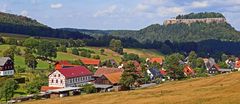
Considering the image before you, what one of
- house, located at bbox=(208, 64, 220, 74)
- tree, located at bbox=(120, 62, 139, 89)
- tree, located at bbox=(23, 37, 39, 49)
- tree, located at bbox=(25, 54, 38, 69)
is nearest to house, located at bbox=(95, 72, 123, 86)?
tree, located at bbox=(120, 62, 139, 89)

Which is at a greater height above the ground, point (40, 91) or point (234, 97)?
point (234, 97)

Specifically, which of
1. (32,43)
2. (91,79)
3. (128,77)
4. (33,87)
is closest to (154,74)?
(91,79)

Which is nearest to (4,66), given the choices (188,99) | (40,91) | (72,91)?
(40,91)

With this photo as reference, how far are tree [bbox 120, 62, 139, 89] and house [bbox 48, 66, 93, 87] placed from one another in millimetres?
24585

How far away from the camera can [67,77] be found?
123 meters

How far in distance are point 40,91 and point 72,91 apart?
383 inches

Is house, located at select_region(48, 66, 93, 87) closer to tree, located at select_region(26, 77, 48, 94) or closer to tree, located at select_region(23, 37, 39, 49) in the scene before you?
tree, located at select_region(26, 77, 48, 94)

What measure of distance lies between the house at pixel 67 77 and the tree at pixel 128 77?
24585 mm

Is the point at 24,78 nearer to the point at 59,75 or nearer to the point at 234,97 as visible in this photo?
the point at 59,75

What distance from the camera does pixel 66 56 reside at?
196 m

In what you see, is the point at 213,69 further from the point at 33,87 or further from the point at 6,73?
the point at 33,87

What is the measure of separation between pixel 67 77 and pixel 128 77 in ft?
87.5

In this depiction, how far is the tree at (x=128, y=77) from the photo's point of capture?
A: 10162 centimetres

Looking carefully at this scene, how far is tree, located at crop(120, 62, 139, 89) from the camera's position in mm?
101625
